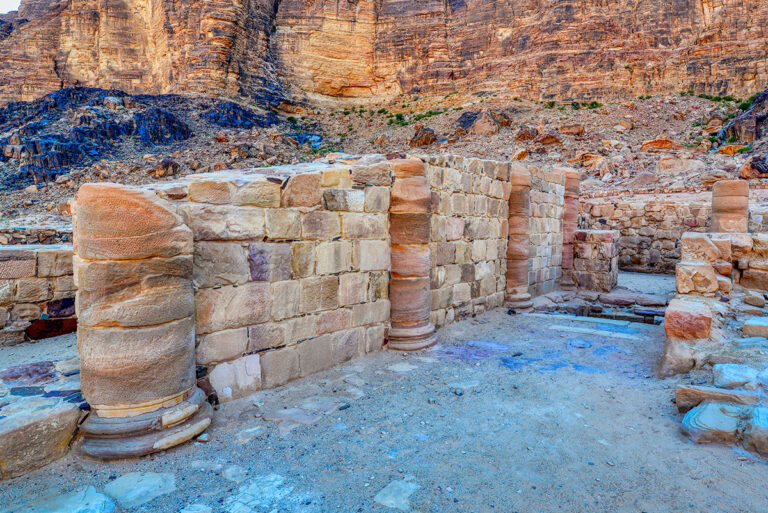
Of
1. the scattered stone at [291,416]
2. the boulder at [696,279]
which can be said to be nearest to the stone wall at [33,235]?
the scattered stone at [291,416]

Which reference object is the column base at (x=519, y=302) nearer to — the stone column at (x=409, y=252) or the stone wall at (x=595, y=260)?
the stone wall at (x=595, y=260)

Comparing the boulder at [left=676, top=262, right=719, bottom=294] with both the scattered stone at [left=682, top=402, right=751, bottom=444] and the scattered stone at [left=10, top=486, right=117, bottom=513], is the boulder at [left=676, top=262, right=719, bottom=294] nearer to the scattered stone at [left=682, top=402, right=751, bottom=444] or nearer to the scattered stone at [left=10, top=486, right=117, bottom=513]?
the scattered stone at [left=682, top=402, right=751, bottom=444]

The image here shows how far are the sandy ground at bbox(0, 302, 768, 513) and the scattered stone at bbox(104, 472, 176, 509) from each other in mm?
55

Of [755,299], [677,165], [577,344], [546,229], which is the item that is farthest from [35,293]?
[677,165]

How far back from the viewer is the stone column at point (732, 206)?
34.7 feet

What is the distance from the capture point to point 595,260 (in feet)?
33.0

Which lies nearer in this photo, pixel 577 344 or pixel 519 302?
pixel 577 344

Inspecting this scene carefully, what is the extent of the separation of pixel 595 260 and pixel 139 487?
9.89 metres

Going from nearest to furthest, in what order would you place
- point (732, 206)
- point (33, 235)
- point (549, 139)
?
point (33, 235) → point (732, 206) → point (549, 139)

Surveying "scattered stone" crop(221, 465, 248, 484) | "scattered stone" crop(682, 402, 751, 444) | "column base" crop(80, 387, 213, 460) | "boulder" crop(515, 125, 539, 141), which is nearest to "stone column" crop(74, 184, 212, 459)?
"column base" crop(80, 387, 213, 460)

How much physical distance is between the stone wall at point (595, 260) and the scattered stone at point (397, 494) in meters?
8.61

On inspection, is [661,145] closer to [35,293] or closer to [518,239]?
[518,239]

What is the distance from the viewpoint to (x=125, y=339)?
311cm

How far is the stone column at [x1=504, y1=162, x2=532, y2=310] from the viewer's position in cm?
827
